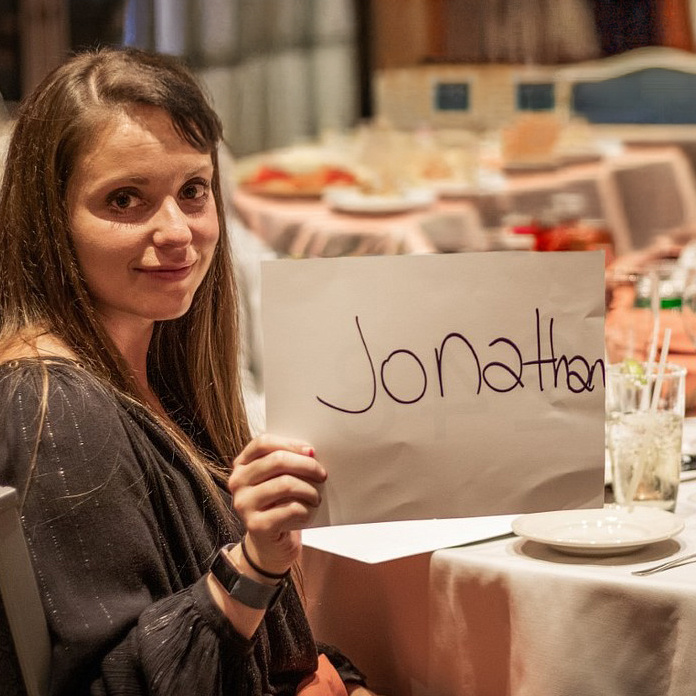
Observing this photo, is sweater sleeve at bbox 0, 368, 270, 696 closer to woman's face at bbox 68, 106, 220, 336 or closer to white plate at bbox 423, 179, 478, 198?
woman's face at bbox 68, 106, 220, 336

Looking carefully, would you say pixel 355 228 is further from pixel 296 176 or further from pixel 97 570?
pixel 97 570

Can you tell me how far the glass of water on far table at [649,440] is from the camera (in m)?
1.31

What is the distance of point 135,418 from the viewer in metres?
1.00

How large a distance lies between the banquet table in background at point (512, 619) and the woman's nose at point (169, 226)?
1.50 feet

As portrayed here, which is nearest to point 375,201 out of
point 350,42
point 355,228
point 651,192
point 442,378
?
point 355,228

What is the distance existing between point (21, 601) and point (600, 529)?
66 cm

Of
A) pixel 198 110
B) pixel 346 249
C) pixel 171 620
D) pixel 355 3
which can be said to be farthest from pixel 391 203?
pixel 355 3

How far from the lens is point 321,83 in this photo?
605cm

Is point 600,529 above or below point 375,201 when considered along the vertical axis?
below

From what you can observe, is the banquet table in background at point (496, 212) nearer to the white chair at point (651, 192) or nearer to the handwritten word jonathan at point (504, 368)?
the white chair at point (651, 192)

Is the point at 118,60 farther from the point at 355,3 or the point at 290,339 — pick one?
the point at 355,3

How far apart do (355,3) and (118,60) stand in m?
5.41

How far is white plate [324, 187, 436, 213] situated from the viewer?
3.50m

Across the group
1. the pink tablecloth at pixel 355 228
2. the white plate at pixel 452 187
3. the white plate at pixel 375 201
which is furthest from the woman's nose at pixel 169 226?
the white plate at pixel 452 187
